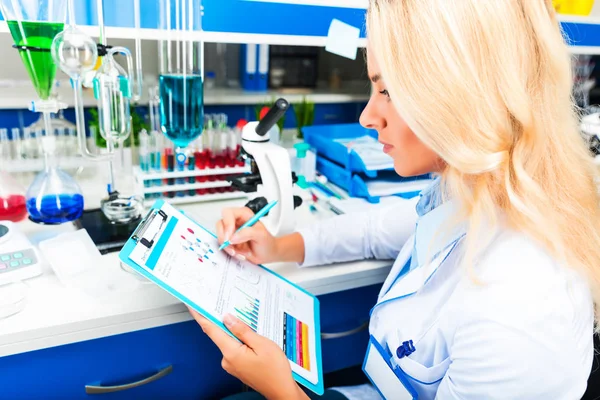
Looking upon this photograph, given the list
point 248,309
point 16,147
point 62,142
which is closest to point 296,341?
point 248,309

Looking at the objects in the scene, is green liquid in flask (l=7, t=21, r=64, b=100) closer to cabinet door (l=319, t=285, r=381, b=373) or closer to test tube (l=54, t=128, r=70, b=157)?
test tube (l=54, t=128, r=70, b=157)

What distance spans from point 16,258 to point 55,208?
0.18m

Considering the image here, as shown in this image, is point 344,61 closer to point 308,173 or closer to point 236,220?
point 308,173

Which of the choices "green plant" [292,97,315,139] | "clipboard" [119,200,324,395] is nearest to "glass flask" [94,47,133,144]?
"clipboard" [119,200,324,395]

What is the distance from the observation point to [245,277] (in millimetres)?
919

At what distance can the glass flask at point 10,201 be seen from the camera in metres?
1.08

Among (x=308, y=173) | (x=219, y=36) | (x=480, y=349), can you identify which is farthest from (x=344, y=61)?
(x=480, y=349)

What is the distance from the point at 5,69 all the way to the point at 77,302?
1899mm

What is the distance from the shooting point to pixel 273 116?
0.97m

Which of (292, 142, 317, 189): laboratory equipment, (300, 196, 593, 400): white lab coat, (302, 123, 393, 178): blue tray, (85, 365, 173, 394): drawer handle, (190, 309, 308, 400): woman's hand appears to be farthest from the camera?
(292, 142, 317, 189): laboratory equipment

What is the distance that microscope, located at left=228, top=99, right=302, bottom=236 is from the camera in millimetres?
1021

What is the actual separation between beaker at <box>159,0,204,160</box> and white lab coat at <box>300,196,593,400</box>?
0.59 metres

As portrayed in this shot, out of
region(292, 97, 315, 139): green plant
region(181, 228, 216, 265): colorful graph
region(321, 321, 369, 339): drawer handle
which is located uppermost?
region(292, 97, 315, 139): green plant

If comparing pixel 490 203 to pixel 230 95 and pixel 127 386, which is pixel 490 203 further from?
pixel 230 95
